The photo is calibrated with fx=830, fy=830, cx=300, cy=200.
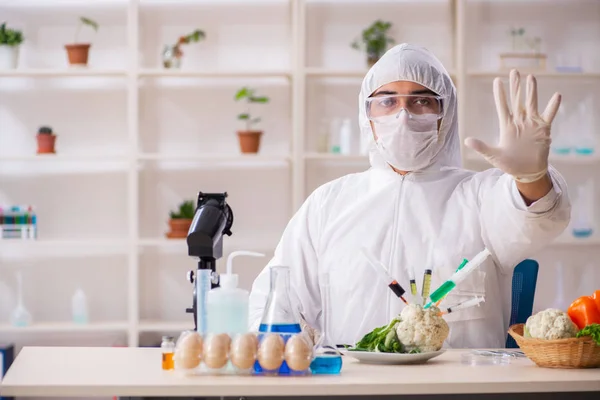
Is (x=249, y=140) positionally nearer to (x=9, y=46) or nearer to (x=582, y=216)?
(x=9, y=46)

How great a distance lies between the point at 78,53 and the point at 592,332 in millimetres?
3215

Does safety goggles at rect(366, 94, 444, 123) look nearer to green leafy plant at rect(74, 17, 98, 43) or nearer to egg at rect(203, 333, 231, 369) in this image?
egg at rect(203, 333, 231, 369)

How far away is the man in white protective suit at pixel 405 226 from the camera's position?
216 cm

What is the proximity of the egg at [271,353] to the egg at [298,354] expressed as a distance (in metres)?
0.01

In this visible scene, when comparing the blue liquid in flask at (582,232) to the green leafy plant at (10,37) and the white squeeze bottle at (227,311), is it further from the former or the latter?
the white squeeze bottle at (227,311)

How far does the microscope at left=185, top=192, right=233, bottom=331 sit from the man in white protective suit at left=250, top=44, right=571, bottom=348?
32cm

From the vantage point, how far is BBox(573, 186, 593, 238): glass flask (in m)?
4.27

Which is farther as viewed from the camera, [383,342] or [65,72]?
[65,72]

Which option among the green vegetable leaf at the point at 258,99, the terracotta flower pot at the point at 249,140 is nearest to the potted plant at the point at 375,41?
the green vegetable leaf at the point at 258,99

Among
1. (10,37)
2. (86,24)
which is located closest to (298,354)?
(10,37)

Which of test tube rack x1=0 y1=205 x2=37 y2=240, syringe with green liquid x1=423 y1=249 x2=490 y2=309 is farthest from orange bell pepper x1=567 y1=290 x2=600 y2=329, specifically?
test tube rack x1=0 y1=205 x2=37 y2=240

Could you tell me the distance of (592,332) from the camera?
1.58 m

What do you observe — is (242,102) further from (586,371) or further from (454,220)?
(586,371)

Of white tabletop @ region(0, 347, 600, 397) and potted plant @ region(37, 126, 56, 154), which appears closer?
white tabletop @ region(0, 347, 600, 397)
